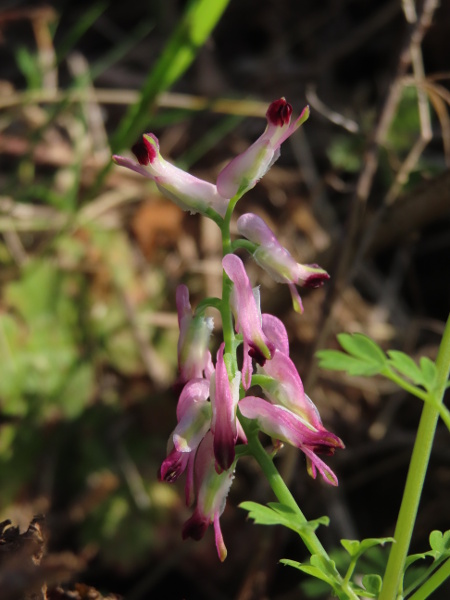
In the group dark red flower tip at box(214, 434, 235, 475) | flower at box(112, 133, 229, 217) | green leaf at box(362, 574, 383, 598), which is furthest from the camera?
green leaf at box(362, 574, 383, 598)

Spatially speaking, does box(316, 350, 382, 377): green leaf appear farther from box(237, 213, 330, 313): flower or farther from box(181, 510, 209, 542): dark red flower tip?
box(181, 510, 209, 542): dark red flower tip

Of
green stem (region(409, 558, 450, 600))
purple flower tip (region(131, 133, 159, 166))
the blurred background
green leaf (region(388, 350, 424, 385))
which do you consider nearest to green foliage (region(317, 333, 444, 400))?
green leaf (region(388, 350, 424, 385))

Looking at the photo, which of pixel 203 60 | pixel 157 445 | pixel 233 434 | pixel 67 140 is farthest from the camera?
pixel 203 60

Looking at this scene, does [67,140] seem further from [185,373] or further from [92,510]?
[185,373]

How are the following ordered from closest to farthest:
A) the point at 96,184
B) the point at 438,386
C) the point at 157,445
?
the point at 438,386, the point at 96,184, the point at 157,445

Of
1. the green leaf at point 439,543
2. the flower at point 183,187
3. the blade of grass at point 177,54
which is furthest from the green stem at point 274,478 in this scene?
the blade of grass at point 177,54

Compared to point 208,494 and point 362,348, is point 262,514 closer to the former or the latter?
point 208,494

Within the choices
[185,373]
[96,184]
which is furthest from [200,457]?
[96,184]

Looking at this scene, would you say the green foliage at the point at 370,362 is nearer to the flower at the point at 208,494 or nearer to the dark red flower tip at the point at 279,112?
the flower at the point at 208,494
